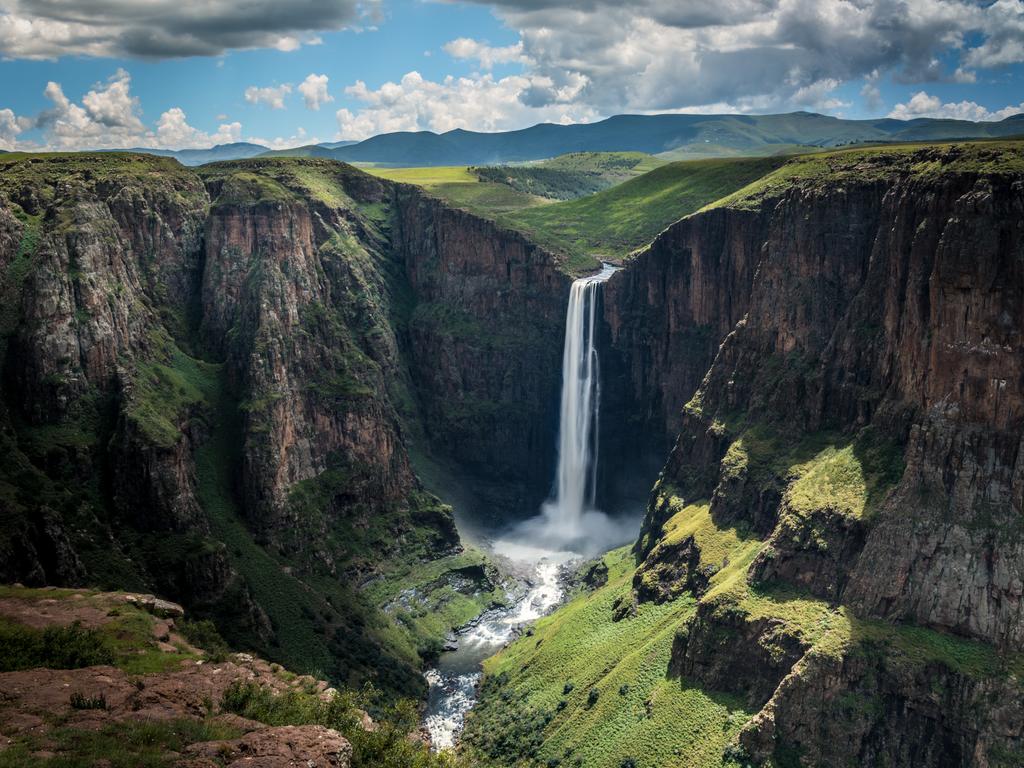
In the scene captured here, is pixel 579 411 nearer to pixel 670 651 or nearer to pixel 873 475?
pixel 670 651

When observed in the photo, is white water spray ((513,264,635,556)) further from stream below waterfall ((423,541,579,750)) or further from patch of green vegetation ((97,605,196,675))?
patch of green vegetation ((97,605,196,675))

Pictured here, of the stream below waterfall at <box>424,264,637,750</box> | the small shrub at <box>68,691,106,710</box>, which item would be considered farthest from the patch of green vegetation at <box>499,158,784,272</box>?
the small shrub at <box>68,691,106,710</box>

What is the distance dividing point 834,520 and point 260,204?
8399cm

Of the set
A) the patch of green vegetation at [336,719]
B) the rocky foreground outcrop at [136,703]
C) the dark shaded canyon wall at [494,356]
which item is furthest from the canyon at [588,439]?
the patch of green vegetation at [336,719]

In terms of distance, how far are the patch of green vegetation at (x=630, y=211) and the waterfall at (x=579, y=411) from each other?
349 inches

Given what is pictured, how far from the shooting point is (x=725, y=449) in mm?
88938

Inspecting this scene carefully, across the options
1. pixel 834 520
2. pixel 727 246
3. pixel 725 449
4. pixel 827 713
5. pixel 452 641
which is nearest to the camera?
pixel 827 713

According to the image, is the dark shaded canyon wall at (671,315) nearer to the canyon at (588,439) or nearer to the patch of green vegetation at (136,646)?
the canyon at (588,439)

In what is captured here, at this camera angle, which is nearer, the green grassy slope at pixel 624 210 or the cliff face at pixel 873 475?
the cliff face at pixel 873 475

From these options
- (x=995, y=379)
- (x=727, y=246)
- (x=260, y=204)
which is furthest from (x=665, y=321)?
(x=995, y=379)

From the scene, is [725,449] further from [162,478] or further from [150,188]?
[150,188]

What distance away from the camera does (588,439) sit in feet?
423

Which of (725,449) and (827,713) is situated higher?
(725,449)

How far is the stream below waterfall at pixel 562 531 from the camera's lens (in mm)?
95387
